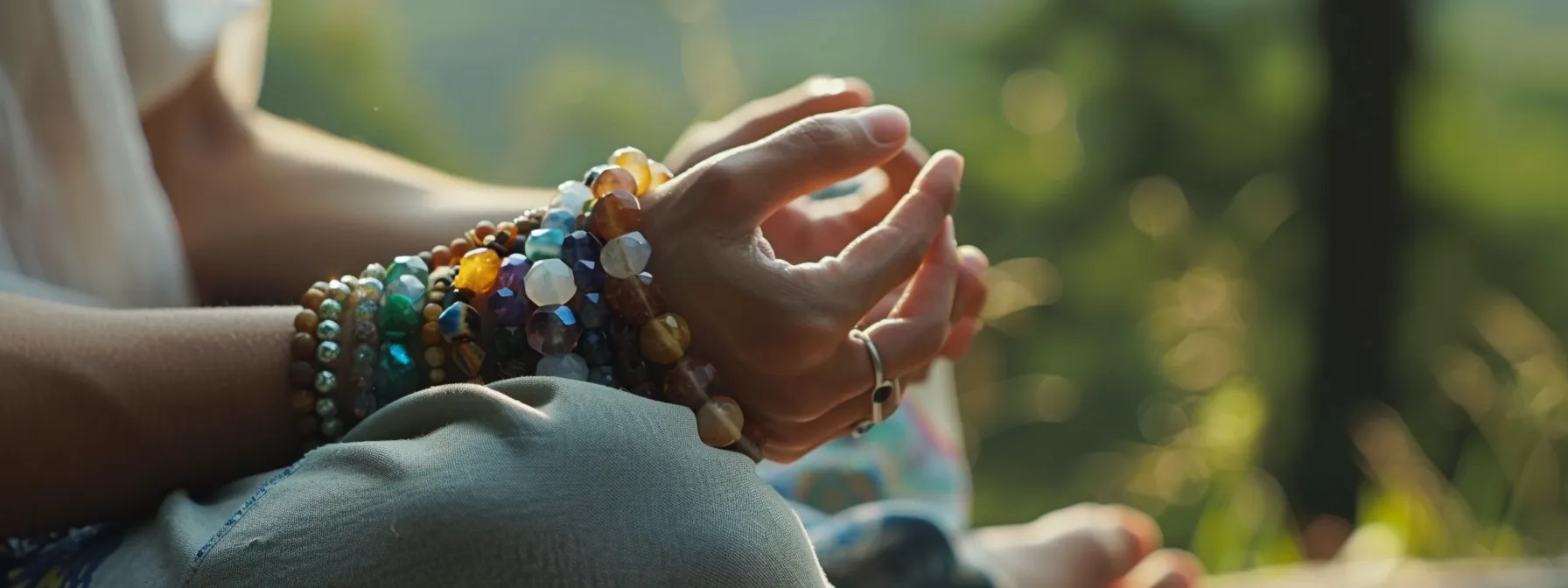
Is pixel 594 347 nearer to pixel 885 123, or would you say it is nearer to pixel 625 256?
pixel 625 256

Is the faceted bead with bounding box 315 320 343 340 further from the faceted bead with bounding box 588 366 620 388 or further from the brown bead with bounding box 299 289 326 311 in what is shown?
the faceted bead with bounding box 588 366 620 388

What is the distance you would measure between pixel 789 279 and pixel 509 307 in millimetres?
127

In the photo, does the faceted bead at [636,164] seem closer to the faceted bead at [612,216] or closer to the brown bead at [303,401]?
the faceted bead at [612,216]

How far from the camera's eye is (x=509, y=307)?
22.0 inches

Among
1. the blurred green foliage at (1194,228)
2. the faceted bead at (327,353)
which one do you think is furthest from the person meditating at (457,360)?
the blurred green foliage at (1194,228)

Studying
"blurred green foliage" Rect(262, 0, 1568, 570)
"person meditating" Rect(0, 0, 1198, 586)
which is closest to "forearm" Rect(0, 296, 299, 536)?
"person meditating" Rect(0, 0, 1198, 586)

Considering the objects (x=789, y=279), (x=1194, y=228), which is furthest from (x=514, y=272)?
(x=1194, y=228)

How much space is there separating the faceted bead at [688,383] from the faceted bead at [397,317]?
0.12 metres

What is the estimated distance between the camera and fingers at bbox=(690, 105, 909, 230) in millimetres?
572

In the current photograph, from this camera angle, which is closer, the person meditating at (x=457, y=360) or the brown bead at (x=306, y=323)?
the person meditating at (x=457, y=360)

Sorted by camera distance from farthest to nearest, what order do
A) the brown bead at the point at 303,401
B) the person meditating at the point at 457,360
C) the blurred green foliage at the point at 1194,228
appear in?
the blurred green foliage at the point at 1194,228, the brown bead at the point at 303,401, the person meditating at the point at 457,360

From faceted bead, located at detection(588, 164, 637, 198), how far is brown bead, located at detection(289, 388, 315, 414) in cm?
16

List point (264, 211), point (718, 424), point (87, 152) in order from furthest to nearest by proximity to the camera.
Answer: point (264, 211), point (87, 152), point (718, 424)

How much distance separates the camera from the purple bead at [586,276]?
0.56 m
